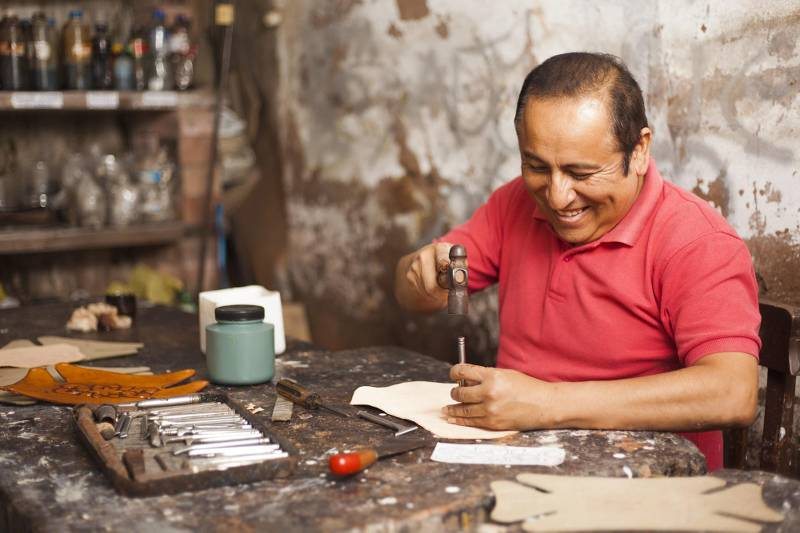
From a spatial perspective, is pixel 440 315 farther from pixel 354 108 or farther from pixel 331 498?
pixel 331 498

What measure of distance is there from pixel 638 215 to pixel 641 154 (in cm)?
13

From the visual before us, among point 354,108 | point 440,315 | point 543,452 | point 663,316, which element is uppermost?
point 354,108

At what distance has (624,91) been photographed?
1.91 metres

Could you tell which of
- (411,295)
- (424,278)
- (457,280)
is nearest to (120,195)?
(411,295)

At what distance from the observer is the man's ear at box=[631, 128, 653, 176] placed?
1.97 metres

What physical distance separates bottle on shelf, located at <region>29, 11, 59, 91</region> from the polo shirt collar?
112 inches

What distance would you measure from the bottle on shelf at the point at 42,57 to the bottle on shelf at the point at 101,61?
0.18m

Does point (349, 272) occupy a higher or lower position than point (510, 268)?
lower

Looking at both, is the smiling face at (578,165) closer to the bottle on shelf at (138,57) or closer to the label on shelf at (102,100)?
the label on shelf at (102,100)

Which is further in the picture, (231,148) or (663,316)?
(231,148)

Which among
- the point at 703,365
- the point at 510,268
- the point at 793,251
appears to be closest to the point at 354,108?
the point at 510,268

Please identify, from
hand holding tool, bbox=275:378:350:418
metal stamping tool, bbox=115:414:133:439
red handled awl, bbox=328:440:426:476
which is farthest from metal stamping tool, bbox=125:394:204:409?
red handled awl, bbox=328:440:426:476

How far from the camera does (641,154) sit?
2.00 meters

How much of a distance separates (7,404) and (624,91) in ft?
4.87
